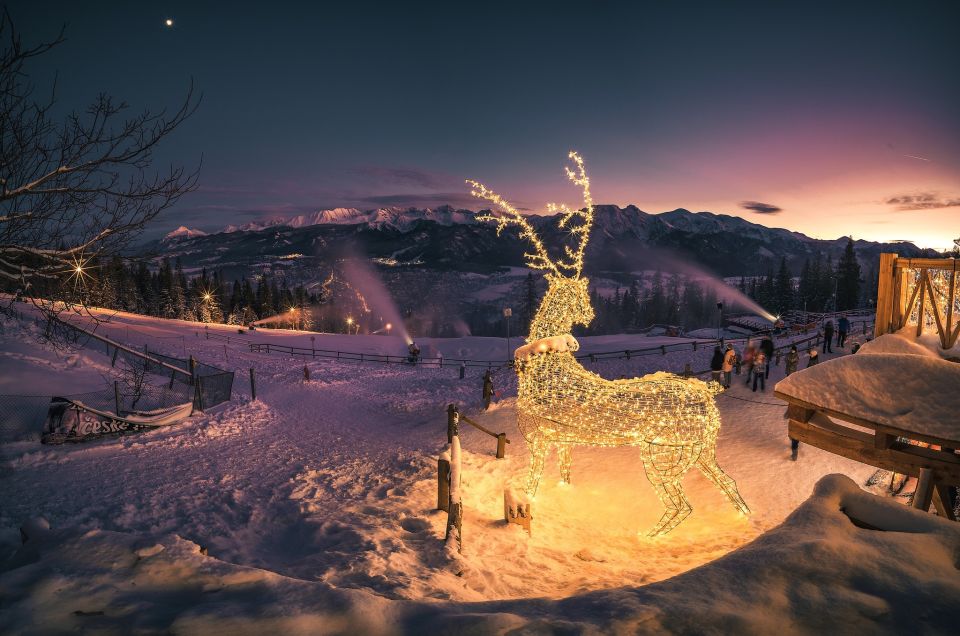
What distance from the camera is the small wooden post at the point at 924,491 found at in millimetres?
4711

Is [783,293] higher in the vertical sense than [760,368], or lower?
higher

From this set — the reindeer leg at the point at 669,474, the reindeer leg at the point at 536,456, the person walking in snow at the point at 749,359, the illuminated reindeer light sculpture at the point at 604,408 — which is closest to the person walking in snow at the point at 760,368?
the person walking in snow at the point at 749,359

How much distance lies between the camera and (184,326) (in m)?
42.4

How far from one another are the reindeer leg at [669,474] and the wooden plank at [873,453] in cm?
146

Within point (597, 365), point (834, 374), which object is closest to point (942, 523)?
point (834, 374)

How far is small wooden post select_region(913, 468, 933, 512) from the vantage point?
471 cm

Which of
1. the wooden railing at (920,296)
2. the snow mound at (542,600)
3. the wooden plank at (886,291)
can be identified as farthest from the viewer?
the wooden plank at (886,291)

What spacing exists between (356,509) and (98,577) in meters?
5.36

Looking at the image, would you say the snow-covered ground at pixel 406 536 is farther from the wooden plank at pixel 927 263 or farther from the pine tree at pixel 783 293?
the pine tree at pixel 783 293

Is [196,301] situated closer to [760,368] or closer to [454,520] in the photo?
[454,520]

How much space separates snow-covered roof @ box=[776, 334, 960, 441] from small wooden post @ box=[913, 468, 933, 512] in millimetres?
798

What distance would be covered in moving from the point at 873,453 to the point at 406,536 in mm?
6085

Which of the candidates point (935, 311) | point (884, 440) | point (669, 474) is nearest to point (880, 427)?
point (884, 440)

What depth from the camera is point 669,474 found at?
265 inches
